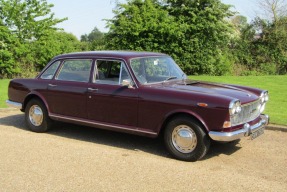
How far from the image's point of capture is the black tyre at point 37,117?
764 centimetres

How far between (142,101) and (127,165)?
110 cm

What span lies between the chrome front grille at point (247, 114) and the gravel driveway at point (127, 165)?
1.96ft

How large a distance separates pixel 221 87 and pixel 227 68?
14.8 meters

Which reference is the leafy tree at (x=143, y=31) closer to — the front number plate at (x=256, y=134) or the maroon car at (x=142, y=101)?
the maroon car at (x=142, y=101)

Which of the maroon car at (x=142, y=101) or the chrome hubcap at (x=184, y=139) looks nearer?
the maroon car at (x=142, y=101)

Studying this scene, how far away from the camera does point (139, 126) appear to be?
628 cm

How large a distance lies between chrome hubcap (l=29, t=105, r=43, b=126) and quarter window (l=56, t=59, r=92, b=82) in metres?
0.81

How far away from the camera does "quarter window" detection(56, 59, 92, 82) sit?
7.05m

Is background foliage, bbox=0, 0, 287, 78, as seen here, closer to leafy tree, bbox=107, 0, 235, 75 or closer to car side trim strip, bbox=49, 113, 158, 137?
leafy tree, bbox=107, 0, 235, 75

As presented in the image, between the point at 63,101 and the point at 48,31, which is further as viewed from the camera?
the point at 48,31

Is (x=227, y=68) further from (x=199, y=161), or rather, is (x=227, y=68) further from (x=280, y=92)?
(x=199, y=161)

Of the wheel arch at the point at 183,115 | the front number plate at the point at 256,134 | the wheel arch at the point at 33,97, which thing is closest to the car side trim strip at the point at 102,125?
the wheel arch at the point at 183,115

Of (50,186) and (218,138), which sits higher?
(218,138)

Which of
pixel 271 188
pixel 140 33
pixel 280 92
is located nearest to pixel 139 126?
pixel 271 188
